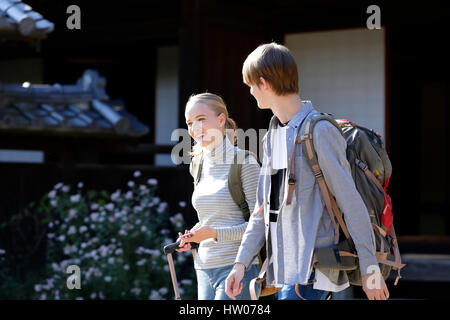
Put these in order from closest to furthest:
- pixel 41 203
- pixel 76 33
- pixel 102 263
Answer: pixel 102 263 < pixel 41 203 < pixel 76 33

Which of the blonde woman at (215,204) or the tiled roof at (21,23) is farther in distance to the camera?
the tiled roof at (21,23)

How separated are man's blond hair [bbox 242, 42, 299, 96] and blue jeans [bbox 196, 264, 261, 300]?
0.85 meters

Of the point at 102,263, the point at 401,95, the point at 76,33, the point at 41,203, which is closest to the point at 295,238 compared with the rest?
the point at 102,263

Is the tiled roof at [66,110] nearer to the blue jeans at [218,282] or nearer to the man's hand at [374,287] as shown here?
the blue jeans at [218,282]

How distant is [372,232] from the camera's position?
8.07ft

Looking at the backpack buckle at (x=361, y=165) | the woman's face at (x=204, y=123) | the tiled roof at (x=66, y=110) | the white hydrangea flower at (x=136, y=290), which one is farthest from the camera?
the tiled roof at (x=66, y=110)

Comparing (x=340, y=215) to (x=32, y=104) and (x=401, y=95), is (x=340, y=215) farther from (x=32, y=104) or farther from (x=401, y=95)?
(x=401, y=95)

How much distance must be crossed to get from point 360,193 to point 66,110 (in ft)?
17.5

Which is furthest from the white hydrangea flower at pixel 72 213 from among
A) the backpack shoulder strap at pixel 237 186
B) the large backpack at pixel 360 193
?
the large backpack at pixel 360 193

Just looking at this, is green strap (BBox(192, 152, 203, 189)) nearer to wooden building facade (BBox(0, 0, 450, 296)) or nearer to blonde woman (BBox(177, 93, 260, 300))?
blonde woman (BBox(177, 93, 260, 300))

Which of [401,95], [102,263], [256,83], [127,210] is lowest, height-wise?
[102,263]

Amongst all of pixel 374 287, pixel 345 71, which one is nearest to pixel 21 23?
pixel 345 71

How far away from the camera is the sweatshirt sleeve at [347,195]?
2.42 meters
